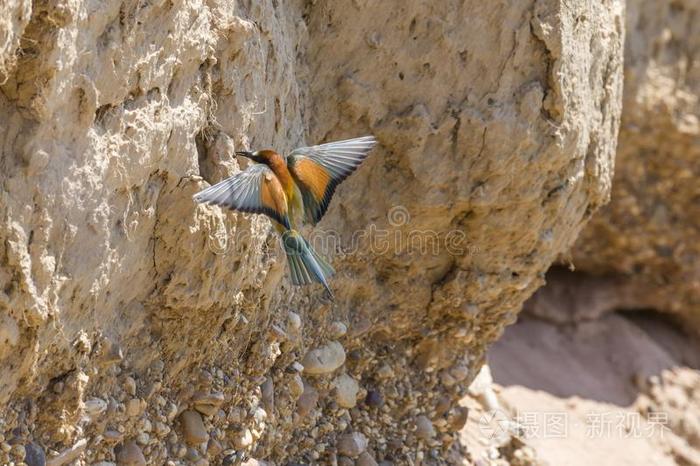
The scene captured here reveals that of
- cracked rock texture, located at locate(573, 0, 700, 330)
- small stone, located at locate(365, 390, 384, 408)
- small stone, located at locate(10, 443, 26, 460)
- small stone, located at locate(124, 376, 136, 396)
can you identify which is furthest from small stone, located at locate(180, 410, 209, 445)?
cracked rock texture, located at locate(573, 0, 700, 330)

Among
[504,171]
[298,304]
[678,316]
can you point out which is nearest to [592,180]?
[504,171]

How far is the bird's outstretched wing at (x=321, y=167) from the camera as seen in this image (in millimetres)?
2604

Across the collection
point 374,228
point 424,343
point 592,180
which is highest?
point 592,180

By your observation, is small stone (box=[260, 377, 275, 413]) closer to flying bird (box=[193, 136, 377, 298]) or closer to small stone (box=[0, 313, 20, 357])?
flying bird (box=[193, 136, 377, 298])

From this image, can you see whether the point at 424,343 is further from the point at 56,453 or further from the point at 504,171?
the point at 56,453

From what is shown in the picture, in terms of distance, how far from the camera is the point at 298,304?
3.08m

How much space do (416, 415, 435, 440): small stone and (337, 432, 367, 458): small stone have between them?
0.31m

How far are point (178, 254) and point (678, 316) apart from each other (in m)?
4.16

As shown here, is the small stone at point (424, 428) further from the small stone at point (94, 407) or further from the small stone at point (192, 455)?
the small stone at point (94, 407)

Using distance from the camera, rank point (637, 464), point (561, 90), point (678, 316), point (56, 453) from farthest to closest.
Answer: point (678, 316), point (637, 464), point (561, 90), point (56, 453)

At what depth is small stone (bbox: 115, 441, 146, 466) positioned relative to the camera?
2.48 m

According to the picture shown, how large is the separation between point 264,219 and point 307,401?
2.21 feet

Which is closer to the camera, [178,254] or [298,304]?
[178,254]

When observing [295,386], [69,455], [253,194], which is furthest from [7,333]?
[295,386]
